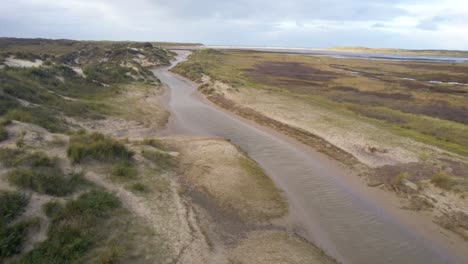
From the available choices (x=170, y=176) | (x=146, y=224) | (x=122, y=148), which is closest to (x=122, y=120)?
(x=122, y=148)

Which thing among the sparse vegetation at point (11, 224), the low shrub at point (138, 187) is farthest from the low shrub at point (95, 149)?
the sparse vegetation at point (11, 224)

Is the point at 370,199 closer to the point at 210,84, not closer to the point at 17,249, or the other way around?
the point at 17,249

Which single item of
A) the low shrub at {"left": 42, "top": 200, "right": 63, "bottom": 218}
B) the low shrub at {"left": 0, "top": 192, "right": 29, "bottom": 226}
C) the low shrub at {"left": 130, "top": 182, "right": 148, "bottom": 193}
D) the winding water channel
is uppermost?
the low shrub at {"left": 0, "top": 192, "right": 29, "bottom": 226}

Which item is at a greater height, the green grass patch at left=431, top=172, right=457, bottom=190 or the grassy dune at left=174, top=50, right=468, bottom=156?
the grassy dune at left=174, top=50, right=468, bottom=156

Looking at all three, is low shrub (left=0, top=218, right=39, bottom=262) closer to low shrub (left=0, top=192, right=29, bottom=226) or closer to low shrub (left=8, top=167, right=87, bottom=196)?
low shrub (left=0, top=192, right=29, bottom=226)

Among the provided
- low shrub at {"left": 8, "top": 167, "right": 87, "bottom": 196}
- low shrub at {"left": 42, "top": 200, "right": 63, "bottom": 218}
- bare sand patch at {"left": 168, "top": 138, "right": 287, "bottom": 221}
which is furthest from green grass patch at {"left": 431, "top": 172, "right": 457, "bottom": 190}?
low shrub at {"left": 42, "top": 200, "right": 63, "bottom": 218}

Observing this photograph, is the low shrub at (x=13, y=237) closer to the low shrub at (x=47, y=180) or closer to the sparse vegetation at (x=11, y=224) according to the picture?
the sparse vegetation at (x=11, y=224)

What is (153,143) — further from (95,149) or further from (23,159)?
(23,159)
